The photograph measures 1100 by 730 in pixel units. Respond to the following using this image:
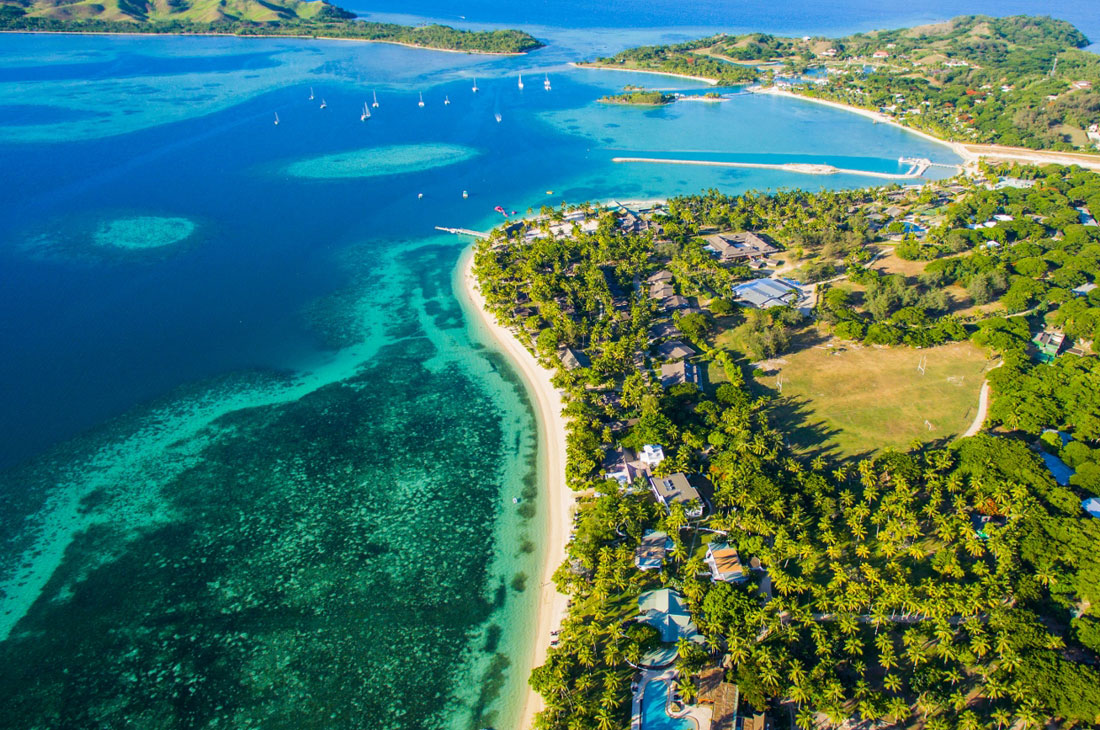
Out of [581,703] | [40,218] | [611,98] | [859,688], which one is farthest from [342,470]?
[611,98]

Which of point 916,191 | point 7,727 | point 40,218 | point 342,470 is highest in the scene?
point 916,191

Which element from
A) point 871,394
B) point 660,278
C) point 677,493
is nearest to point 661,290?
point 660,278

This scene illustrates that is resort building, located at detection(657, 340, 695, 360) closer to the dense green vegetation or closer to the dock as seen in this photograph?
the dock

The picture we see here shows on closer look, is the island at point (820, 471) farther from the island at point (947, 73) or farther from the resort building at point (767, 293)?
the island at point (947, 73)

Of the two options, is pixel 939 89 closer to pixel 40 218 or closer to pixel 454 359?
pixel 454 359

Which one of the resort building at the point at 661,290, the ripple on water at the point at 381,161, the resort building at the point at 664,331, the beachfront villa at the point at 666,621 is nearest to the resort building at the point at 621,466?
the beachfront villa at the point at 666,621

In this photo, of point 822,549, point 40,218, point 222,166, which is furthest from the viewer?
point 222,166

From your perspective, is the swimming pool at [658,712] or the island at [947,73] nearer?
the swimming pool at [658,712]
